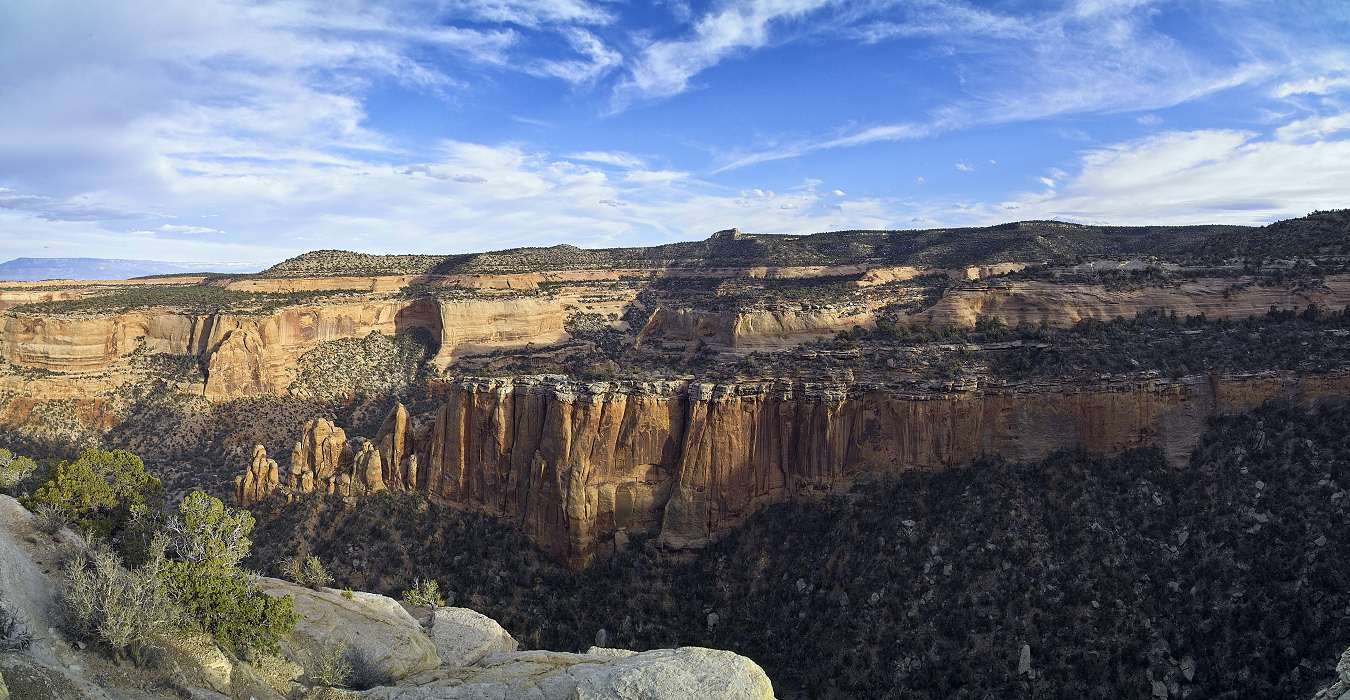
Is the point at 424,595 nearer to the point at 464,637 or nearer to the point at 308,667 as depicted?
the point at 464,637

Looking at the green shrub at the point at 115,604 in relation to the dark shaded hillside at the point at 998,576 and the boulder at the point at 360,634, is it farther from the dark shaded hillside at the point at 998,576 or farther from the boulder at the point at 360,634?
the dark shaded hillside at the point at 998,576

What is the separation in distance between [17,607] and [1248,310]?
5099cm

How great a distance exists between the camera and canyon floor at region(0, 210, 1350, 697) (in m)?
25.5

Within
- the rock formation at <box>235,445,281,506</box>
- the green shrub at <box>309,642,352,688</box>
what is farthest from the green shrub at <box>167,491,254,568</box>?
the rock formation at <box>235,445,281,506</box>

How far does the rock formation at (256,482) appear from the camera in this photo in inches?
1720

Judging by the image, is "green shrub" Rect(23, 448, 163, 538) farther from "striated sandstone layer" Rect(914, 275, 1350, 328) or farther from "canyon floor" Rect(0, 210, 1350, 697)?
"striated sandstone layer" Rect(914, 275, 1350, 328)

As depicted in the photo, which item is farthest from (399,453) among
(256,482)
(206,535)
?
(206,535)

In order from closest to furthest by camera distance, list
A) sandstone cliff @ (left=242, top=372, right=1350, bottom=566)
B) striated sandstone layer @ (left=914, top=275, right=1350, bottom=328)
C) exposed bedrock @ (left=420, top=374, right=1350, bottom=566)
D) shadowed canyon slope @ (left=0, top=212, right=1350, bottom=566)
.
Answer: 1. sandstone cliff @ (left=242, top=372, right=1350, bottom=566)
2. exposed bedrock @ (left=420, top=374, right=1350, bottom=566)
3. shadowed canyon slope @ (left=0, top=212, right=1350, bottom=566)
4. striated sandstone layer @ (left=914, top=275, right=1350, bottom=328)

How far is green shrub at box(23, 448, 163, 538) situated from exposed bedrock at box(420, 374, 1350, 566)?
17240 millimetres

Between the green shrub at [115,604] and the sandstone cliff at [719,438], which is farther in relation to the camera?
the sandstone cliff at [719,438]

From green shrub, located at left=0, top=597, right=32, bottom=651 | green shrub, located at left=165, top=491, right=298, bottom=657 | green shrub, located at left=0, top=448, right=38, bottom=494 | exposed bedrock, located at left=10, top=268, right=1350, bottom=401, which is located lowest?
green shrub, located at left=165, top=491, right=298, bottom=657

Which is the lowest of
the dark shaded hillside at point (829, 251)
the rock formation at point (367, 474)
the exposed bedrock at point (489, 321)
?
the rock formation at point (367, 474)

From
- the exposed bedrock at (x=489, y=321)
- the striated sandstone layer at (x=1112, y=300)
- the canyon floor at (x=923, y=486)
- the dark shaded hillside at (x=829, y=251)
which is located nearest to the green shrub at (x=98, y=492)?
the canyon floor at (x=923, y=486)

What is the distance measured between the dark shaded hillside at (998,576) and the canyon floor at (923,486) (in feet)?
0.36
